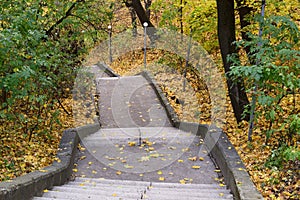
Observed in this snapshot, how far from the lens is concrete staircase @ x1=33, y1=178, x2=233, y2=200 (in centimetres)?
439

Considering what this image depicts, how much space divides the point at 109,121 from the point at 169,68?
5.33 m

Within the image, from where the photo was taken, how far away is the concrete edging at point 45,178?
12.7 ft

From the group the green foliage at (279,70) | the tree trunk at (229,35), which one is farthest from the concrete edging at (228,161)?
the tree trunk at (229,35)

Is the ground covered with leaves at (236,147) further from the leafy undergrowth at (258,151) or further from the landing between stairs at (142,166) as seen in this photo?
Result: the landing between stairs at (142,166)

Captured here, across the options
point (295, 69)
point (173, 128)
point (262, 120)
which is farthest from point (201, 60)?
point (295, 69)

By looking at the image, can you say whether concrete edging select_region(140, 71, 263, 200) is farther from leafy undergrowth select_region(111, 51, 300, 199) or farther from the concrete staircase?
leafy undergrowth select_region(111, 51, 300, 199)

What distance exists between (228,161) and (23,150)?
159 inches

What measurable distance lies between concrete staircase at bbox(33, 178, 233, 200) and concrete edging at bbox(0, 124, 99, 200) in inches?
5.7

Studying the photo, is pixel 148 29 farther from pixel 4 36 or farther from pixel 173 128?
pixel 4 36

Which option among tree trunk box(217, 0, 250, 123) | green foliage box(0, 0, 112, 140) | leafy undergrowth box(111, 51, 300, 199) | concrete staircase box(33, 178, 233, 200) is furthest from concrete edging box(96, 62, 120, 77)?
concrete staircase box(33, 178, 233, 200)

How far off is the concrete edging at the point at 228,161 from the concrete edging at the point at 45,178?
2.65 m

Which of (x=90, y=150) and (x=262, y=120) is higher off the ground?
(x=262, y=120)

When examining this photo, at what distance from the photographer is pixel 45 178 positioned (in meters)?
4.81

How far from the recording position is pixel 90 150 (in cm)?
762
